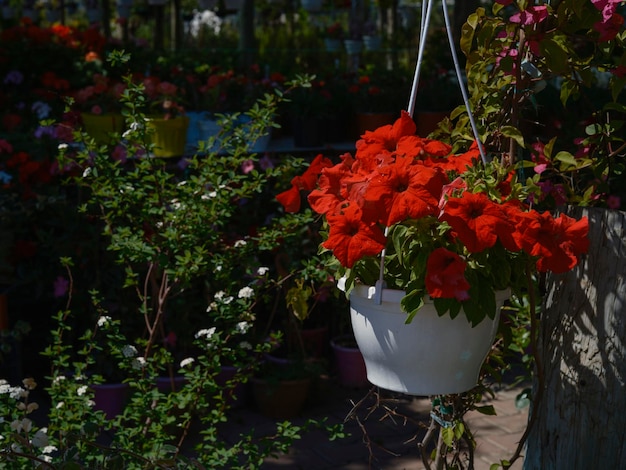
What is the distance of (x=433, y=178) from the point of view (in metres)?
1.79

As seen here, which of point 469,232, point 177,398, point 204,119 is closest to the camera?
point 469,232

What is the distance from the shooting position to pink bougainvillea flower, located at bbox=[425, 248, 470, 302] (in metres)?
1.73

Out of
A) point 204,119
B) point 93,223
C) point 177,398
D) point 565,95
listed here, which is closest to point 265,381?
point 93,223

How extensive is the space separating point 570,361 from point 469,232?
2.04 ft

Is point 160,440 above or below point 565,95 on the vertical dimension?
below

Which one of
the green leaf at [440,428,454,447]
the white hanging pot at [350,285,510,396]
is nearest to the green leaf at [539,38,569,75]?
the white hanging pot at [350,285,510,396]

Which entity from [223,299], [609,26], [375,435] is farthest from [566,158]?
[375,435]

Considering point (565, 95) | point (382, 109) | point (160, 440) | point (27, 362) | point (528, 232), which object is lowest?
point (27, 362)

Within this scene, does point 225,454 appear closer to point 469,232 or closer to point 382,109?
point 469,232

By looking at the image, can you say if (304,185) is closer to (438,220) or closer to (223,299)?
(438,220)

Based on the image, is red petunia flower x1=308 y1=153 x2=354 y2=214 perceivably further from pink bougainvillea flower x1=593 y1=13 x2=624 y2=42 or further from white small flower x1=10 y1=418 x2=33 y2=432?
white small flower x1=10 y1=418 x2=33 y2=432

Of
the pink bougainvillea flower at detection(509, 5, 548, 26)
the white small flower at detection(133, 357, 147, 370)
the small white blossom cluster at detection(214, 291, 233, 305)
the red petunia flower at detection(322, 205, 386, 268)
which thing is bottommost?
the white small flower at detection(133, 357, 147, 370)

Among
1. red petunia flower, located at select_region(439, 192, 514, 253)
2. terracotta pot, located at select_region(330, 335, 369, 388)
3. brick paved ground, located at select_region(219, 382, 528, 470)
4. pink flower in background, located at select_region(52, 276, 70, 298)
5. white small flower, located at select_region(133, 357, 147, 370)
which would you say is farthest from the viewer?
terracotta pot, located at select_region(330, 335, 369, 388)

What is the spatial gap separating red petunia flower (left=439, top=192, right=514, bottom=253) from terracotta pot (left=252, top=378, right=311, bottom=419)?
2423 mm
